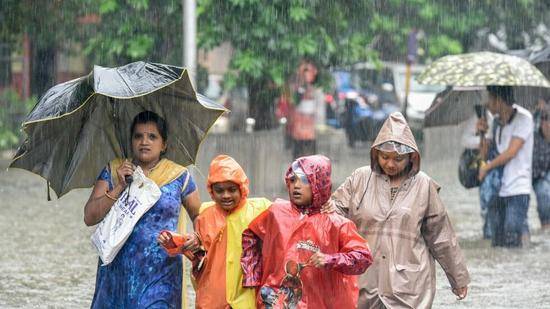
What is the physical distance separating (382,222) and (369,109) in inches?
953

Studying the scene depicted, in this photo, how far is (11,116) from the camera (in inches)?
986

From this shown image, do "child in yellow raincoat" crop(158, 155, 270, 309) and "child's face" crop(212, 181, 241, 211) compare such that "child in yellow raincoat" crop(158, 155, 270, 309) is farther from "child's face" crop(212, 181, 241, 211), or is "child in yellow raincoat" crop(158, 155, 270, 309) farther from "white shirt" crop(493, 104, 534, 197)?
"white shirt" crop(493, 104, 534, 197)

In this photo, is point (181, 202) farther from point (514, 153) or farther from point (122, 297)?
point (514, 153)

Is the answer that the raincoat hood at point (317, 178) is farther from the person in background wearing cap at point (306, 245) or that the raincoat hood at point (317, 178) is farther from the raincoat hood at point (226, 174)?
the raincoat hood at point (226, 174)

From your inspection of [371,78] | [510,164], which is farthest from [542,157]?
[371,78]

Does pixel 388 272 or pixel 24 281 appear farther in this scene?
pixel 24 281

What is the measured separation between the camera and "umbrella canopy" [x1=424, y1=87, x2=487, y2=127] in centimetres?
1442

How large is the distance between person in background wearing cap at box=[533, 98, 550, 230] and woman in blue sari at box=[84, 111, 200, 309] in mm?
8174

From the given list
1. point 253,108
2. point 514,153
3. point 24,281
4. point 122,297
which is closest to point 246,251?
point 122,297

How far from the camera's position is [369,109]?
3116cm

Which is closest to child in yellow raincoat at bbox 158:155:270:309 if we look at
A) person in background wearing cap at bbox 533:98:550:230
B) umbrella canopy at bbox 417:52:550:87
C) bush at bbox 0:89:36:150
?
umbrella canopy at bbox 417:52:550:87

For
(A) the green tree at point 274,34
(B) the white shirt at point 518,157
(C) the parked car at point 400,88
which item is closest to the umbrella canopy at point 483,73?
(B) the white shirt at point 518,157

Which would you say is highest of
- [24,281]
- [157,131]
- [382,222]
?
[157,131]

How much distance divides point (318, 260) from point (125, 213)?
1.11 m
